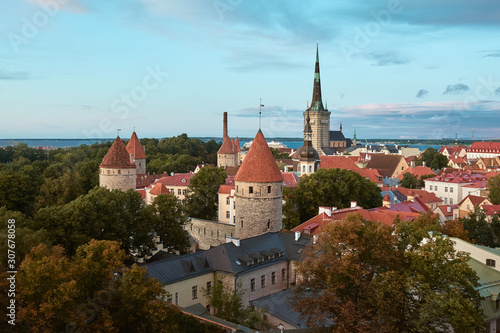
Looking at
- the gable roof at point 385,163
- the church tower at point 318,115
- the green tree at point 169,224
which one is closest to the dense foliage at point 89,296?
the green tree at point 169,224

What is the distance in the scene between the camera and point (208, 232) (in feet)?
121

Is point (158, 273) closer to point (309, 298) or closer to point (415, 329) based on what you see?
point (309, 298)

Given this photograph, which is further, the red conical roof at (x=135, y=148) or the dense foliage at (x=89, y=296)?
the red conical roof at (x=135, y=148)

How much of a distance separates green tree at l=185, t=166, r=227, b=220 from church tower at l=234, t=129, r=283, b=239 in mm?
12084

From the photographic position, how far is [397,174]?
8556 cm

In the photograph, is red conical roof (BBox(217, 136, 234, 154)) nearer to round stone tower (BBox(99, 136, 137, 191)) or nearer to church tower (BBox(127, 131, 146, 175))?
church tower (BBox(127, 131, 146, 175))

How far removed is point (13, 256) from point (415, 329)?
14.9 meters

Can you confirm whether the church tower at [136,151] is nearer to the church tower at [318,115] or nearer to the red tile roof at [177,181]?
the red tile roof at [177,181]

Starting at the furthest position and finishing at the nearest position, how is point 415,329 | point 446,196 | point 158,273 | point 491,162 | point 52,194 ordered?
point 491,162, point 446,196, point 52,194, point 158,273, point 415,329

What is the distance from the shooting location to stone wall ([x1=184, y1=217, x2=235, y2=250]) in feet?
116

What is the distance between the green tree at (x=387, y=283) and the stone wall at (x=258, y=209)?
12198 mm

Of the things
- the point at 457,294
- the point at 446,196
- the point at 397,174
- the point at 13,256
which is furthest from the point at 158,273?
the point at 397,174

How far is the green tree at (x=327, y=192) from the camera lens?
4003cm

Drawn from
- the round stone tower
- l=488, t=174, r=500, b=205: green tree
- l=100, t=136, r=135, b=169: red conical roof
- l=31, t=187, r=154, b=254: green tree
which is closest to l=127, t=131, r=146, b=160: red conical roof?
l=100, t=136, r=135, b=169: red conical roof
